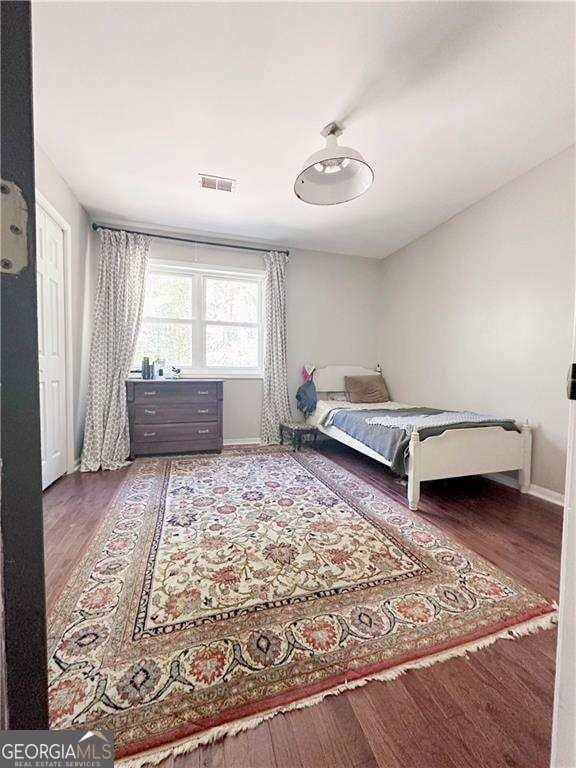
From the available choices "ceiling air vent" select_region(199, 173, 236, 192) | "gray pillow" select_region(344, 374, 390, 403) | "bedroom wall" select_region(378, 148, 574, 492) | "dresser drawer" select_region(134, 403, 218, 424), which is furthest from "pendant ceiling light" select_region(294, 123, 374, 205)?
"gray pillow" select_region(344, 374, 390, 403)

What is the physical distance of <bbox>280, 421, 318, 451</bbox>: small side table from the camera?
11.9 feet

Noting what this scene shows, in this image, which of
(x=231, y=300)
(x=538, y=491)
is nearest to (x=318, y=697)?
(x=538, y=491)

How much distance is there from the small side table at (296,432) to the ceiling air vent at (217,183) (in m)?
2.52

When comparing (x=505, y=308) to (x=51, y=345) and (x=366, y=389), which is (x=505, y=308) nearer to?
(x=366, y=389)

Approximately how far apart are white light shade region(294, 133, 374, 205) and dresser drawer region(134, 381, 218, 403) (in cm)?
212

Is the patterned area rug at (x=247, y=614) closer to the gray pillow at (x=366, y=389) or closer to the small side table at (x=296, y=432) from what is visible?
the small side table at (x=296, y=432)

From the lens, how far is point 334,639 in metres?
1.09

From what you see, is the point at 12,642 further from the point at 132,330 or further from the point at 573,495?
the point at 132,330

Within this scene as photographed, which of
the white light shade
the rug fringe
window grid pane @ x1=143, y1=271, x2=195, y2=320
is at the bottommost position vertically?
the rug fringe

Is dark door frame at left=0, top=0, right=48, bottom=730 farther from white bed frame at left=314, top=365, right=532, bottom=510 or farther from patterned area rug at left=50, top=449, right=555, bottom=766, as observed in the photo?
white bed frame at left=314, top=365, right=532, bottom=510

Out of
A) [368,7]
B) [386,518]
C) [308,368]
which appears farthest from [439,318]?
[368,7]

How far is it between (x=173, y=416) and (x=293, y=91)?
2826mm

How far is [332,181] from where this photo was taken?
196 cm

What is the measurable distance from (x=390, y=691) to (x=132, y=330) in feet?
11.2
